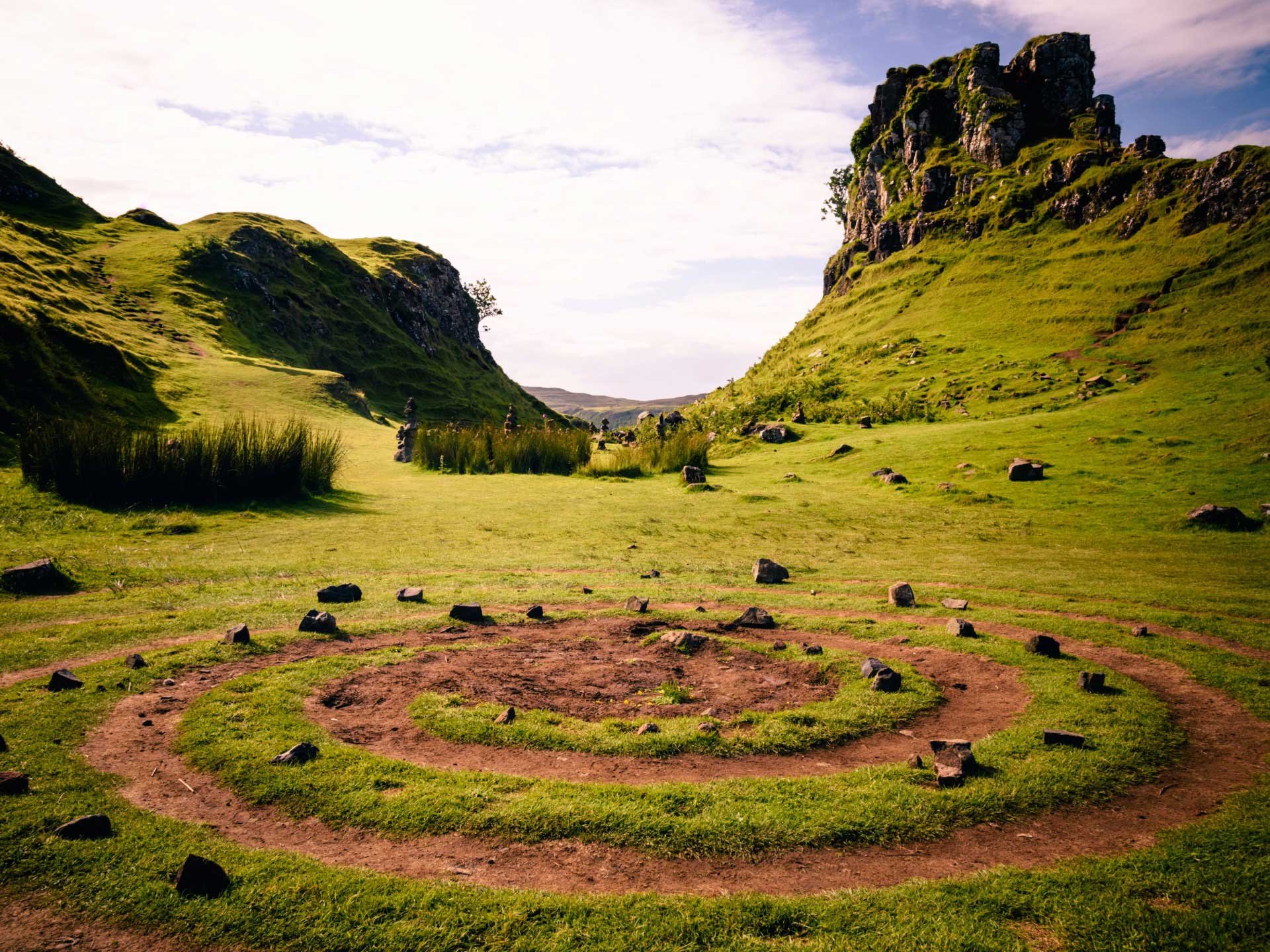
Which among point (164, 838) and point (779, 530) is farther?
point (779, 530)

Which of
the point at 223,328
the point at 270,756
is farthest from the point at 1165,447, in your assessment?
the point at 223,328

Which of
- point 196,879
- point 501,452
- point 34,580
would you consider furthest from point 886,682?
point 501,452

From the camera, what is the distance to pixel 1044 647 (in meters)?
8.75

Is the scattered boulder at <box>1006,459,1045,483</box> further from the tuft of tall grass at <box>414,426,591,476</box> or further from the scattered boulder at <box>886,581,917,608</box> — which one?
the tuft of tall grass at <box>414,426,591,476</box>

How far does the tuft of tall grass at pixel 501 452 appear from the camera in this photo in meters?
32.0

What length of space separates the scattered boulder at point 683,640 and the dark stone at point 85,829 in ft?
21.1

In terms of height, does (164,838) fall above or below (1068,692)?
below

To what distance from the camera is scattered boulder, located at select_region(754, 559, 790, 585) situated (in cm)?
1354

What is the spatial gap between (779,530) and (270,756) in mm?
15065

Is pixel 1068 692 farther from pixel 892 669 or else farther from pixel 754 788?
pixel 754 788

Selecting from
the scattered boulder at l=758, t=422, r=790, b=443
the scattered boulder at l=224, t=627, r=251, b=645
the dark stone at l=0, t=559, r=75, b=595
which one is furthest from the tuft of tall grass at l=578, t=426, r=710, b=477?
the scattered boulder at l=224, t=627, r=251, b=645

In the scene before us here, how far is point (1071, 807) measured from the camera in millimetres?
5207

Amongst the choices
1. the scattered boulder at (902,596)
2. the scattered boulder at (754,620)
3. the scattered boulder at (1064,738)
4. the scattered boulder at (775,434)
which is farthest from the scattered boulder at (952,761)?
the scattered boulder at (775,434)

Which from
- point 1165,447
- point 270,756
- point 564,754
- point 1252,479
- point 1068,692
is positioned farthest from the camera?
point 1165,447
